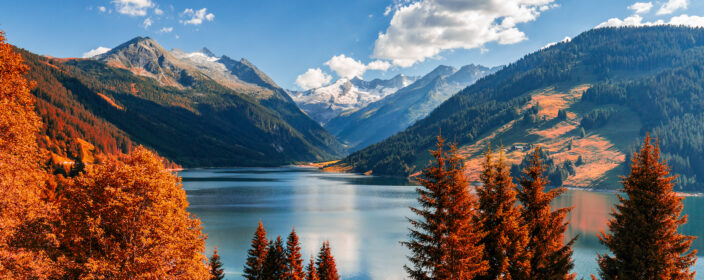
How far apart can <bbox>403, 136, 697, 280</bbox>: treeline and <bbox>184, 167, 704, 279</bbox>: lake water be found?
117 feet

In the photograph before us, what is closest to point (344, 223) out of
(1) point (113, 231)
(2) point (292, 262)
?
(2) point (292, 262)

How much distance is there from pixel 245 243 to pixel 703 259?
272ft

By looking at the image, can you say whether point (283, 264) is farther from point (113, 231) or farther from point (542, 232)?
point (542, 232)

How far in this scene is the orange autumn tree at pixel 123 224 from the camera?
19062 mm

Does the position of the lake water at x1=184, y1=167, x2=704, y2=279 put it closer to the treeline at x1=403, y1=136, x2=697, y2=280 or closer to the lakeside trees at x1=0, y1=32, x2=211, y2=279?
the treeline at x1=403, y1=136, x2=697, y2=280

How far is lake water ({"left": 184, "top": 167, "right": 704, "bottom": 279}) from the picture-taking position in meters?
67.6

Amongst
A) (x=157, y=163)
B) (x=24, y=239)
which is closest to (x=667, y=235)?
(x=157, y=163)

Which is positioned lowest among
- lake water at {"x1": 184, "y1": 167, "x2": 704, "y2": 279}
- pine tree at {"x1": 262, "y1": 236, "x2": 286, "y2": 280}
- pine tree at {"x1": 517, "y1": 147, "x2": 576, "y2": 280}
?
lake water at {"x1": 184, "y1": 167, "x2": 704, "y2": 279}

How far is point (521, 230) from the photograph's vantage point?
25031 mm

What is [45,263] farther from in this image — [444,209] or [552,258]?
[552,258]

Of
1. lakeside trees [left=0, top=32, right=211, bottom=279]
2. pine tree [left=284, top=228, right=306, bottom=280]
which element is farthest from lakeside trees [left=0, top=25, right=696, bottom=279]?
pine tree [left=284, top=228, right=306, bottom=280]

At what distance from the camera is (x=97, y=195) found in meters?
19.6

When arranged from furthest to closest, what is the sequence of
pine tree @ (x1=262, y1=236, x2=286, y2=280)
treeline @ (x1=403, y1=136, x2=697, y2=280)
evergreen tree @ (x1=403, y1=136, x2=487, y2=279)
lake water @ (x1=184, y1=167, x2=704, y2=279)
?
lake water @ (x1=184, y1=167, x2=704, y2=279)
pine tree @ (x1=262, y1=236, x2=286, y2=280)
treeline @ (x1=403, y1=136, x2=697, y2=280)
evergreen tree @ (x1=403, y1=136, x2=487, y2=279)

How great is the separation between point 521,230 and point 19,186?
3037 cm
